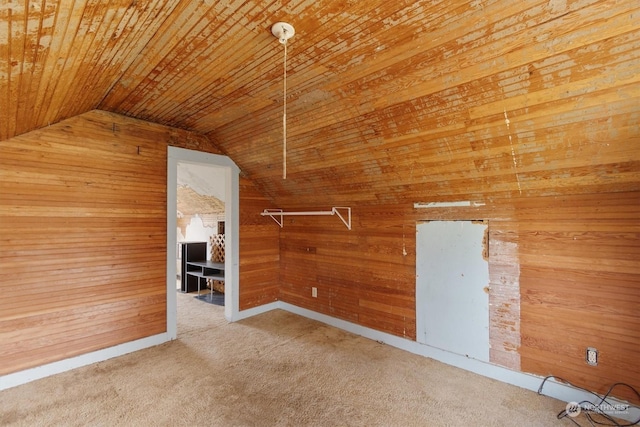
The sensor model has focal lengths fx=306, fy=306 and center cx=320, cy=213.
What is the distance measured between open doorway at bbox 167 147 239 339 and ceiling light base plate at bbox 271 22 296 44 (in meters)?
2.23

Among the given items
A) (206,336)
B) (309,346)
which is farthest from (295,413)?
(206,336)

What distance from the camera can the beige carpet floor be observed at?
2.10 meters

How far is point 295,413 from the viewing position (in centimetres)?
216

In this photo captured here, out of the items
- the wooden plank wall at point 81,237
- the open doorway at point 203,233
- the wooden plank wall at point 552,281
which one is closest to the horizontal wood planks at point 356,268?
the wooden plank wall at point 552,281

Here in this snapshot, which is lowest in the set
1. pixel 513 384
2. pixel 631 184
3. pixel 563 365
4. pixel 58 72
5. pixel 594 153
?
pixel 513 384

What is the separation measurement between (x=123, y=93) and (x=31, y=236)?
4.70ft

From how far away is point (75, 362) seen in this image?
2.76 metres

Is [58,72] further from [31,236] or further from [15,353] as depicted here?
[15,353]

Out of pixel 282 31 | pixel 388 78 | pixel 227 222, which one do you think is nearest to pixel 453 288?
pixel 388 78

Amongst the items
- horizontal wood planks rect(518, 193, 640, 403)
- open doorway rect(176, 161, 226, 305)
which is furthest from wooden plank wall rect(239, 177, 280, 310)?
horizontal wood planks rect(518, 193, 640, 403)

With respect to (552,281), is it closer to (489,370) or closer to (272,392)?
(489,370)

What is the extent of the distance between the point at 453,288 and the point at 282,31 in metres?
2.54

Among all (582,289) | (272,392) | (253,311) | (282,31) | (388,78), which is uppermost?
(282,31)

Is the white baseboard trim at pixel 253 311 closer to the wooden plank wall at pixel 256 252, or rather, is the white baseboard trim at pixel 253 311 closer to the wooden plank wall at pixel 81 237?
the wooden plank wall at pixel 256 252
